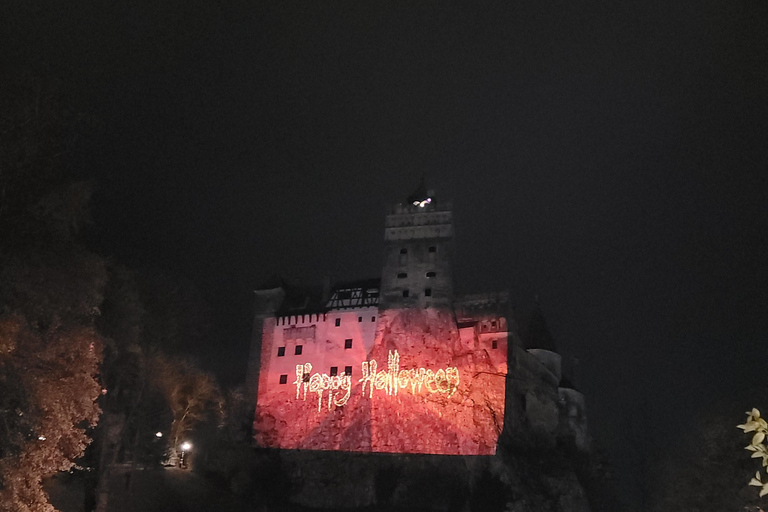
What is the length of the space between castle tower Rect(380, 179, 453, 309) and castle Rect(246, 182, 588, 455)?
7cm

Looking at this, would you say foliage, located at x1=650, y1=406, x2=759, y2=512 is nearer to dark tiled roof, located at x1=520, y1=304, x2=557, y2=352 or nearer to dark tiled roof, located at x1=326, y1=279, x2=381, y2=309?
dark tiled roof, located at x1=520, y1=304, x2=557, y2=352

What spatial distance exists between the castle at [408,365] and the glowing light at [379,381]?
6cm

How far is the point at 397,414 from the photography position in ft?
118

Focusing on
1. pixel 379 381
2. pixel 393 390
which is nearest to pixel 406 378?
pixel 393 390

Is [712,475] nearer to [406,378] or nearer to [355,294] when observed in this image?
[406,378]

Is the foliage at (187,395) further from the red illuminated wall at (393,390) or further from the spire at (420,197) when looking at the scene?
the spire at (420,197)

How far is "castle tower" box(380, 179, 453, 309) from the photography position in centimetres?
3825

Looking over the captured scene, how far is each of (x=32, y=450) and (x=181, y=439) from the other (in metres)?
23.7

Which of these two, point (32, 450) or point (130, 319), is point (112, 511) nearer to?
point (130, 319)

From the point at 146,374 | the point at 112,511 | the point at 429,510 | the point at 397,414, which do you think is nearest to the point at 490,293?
the point at 397,414

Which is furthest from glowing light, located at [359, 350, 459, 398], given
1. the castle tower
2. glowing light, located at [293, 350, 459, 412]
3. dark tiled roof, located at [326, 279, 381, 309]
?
dark tiled roof, located at [326, 279, 381, 309]

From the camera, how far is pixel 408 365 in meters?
36.7

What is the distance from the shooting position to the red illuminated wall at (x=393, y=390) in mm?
34719

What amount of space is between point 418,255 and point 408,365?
23.2 ft
